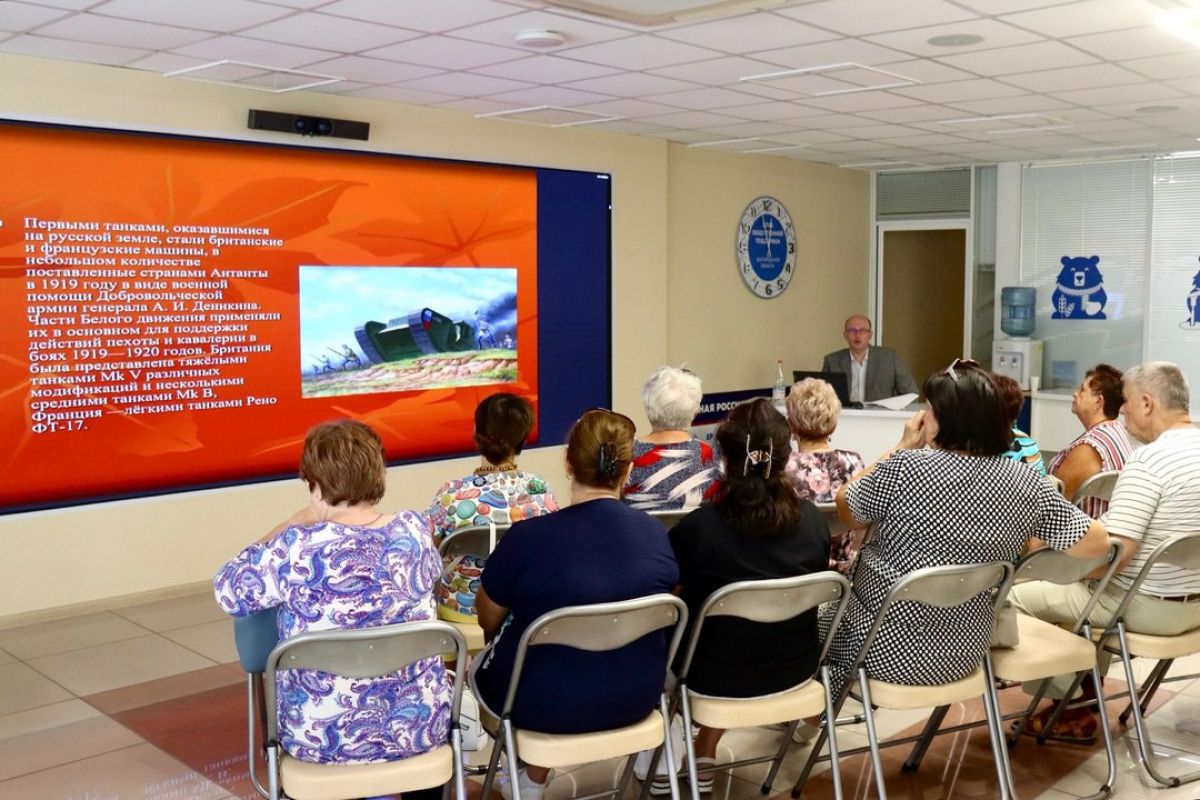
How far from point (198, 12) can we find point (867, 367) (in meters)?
5.52

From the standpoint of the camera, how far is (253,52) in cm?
502

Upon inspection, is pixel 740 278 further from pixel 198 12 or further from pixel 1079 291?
pixel 198 12

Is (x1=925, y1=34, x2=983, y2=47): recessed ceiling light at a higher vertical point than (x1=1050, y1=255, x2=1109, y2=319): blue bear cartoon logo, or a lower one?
higher

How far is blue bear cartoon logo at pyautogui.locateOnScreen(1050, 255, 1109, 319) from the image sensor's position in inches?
366

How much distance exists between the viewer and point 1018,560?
3154 millimetres

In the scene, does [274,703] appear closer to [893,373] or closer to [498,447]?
[498,447]

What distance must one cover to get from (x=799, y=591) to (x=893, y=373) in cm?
583

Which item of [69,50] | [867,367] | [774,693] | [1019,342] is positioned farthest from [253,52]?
[1019,342]

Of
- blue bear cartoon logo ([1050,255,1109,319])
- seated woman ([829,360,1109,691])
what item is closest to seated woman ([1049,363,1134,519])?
seated woman ([829,360,1109,691])

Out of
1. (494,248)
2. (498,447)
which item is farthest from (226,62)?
(498,447)

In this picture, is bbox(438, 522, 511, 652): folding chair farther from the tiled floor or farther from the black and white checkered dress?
the black and white checkered dress

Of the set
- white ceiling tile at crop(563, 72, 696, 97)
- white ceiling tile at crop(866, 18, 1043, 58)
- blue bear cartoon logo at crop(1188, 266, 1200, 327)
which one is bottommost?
blue bear cartoon logo at crop(1188, 266, 1200, 327)

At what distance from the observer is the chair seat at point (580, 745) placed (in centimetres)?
262

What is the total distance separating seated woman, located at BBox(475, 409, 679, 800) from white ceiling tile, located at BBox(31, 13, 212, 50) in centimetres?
297
